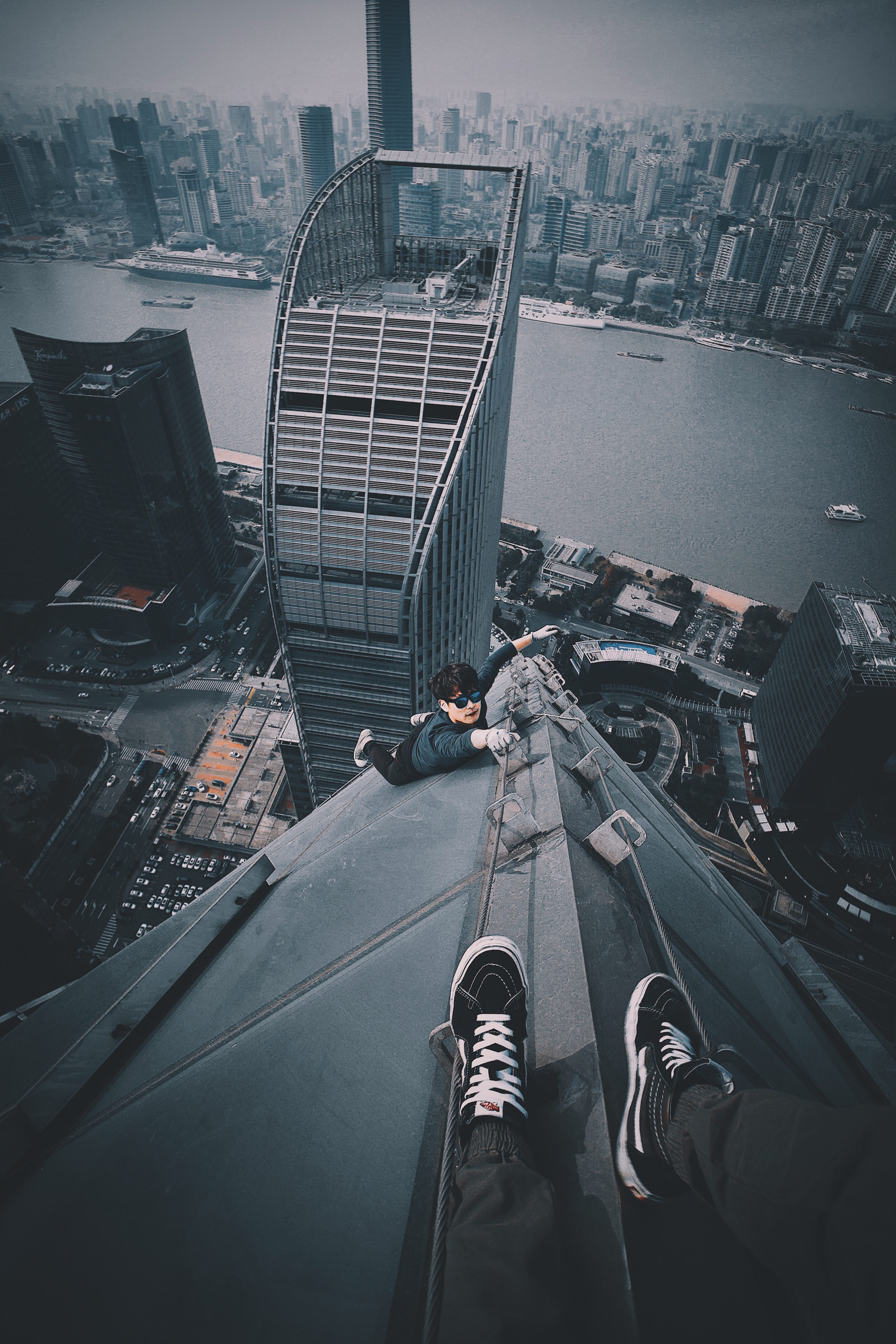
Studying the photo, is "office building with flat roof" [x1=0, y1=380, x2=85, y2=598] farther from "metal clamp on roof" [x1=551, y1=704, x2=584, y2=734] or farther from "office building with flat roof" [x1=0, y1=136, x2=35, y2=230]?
"office building with flat roof" [x1=0, y1=136, x2=35, y2=230]

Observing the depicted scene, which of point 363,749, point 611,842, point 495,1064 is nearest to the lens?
point 495,1064

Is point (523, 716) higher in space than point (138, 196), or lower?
higher

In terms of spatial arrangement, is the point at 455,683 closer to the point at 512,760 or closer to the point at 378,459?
the point at 512,760

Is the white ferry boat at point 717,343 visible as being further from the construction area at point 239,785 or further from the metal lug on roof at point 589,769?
the metal lug on roof at point 589,769

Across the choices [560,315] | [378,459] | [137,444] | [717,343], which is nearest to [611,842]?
[378,459]

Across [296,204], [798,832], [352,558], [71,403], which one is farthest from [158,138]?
[798,832]

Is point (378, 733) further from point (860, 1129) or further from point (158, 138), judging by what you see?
point (158, 138)

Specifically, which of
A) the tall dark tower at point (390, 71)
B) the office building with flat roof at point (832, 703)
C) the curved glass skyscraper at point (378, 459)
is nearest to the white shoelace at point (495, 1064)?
the curved glass skyscraper at point (378, 459)
